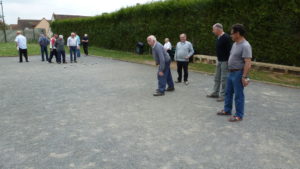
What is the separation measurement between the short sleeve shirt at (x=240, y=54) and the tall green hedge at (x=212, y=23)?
6779 millimetres

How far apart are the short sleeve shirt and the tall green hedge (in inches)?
267

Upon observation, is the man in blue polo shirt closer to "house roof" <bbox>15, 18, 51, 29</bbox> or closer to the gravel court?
the gravel court

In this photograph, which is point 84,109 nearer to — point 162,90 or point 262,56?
point 162,90

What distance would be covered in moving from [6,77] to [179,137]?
9207 mm

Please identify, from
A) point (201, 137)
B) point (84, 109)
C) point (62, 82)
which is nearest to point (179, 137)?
point (201, 137)

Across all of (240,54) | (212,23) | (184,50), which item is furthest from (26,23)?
(240,54)

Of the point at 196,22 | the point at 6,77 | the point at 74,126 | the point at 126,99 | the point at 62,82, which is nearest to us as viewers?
the point at 74,126

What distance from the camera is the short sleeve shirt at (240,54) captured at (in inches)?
184

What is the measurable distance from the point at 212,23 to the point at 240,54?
9.29 m

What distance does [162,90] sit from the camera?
7.38 metres

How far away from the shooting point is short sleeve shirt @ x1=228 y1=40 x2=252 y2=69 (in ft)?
15.3

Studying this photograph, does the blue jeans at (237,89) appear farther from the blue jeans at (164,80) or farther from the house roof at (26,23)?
the house roof at (26,23)

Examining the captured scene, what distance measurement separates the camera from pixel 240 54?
4.82 metres

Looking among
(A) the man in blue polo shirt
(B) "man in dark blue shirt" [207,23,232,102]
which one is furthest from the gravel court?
(B) "man in dark blue shirt" [207,23,232,102]
